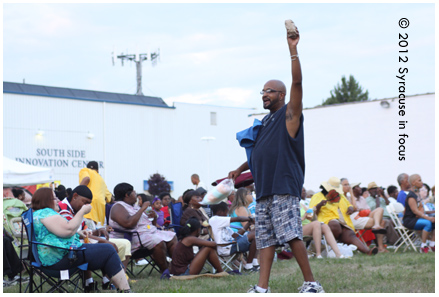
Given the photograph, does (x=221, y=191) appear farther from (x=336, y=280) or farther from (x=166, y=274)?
(x=166, y=274)

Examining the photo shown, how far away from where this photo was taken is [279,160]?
17.8 feet

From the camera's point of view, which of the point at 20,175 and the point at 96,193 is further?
the point at 20,175

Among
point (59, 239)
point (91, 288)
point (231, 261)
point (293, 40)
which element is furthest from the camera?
point (231, 261)

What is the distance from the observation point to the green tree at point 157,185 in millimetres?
36906

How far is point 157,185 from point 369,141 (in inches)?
502

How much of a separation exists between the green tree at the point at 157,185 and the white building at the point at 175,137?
1.29 m

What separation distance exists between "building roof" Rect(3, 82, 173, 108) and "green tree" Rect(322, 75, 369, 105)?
26902 millimetres

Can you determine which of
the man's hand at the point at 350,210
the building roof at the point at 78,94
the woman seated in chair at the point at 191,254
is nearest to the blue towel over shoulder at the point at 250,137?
the woman seated in chair at the point at 191,254

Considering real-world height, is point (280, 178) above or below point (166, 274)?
above

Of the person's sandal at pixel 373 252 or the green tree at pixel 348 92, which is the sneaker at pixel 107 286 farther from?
the green tree at pixel 348 92

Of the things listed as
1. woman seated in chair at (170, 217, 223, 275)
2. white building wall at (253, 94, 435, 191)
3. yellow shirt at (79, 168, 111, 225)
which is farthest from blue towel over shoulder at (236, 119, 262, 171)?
white building wall at (253, 94, 435, 191)

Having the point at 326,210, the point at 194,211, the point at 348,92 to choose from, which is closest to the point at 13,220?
the point at 194,211

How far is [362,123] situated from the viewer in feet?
97.5

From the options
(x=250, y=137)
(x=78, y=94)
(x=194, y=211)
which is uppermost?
(x=78, y=94)
